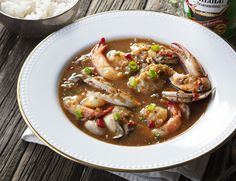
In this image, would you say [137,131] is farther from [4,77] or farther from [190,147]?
[4,77]

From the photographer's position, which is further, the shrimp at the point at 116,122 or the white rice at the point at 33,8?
the white rice at the point at 33,8

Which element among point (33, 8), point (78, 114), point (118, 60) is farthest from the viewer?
point (33, 8)

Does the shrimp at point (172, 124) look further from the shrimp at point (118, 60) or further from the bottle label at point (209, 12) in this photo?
the bottle label at point (209, 12)

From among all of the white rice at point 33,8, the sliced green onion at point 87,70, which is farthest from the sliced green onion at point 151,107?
the white rice at point 33,8

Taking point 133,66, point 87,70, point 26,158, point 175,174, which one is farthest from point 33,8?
point 175,174

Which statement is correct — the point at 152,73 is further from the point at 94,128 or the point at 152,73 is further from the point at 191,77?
the point at 94,128

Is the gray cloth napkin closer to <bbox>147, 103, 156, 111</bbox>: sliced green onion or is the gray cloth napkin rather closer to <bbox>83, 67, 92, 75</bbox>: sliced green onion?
<bbox>147, 103, 156, 111</bbox>: sliced green onion

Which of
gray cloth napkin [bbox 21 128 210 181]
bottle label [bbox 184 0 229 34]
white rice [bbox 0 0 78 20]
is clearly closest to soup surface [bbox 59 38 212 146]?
gray cloth napkin [bbox 21 128 210 181]
